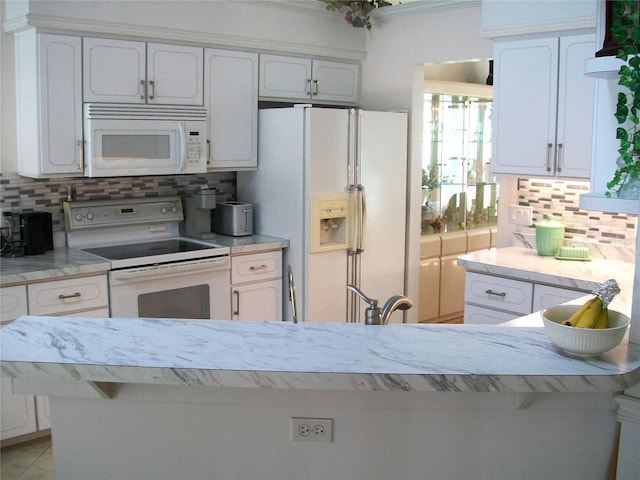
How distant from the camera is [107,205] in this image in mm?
4453

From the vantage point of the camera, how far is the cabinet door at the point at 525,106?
12.9 ft

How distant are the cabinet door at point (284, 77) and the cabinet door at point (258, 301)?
1243 millimetres

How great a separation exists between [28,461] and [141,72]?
85.6 inches

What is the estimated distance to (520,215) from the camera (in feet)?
14.8

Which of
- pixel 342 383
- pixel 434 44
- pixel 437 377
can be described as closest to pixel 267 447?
pixel 342 383

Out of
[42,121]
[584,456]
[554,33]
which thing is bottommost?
[584,456]

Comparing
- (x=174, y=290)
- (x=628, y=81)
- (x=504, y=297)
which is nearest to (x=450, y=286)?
(x=504, y=297)

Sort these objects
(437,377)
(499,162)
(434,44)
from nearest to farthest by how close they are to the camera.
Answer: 1. (437,377)
2. (499,162)
3. (434,44)

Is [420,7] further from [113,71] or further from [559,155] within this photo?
[113,71]

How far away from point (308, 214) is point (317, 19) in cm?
140

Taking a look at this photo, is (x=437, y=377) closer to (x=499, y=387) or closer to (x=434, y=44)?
(x=499, y=387)

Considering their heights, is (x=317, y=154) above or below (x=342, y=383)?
above

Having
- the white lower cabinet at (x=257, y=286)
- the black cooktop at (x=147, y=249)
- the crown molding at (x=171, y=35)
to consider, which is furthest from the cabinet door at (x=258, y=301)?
the crown molding at (x=171, y=35)

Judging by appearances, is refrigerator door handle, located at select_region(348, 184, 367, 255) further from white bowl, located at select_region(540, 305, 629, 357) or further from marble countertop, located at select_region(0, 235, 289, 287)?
white bowl, located at select_region(540, 305, 629, 357)
